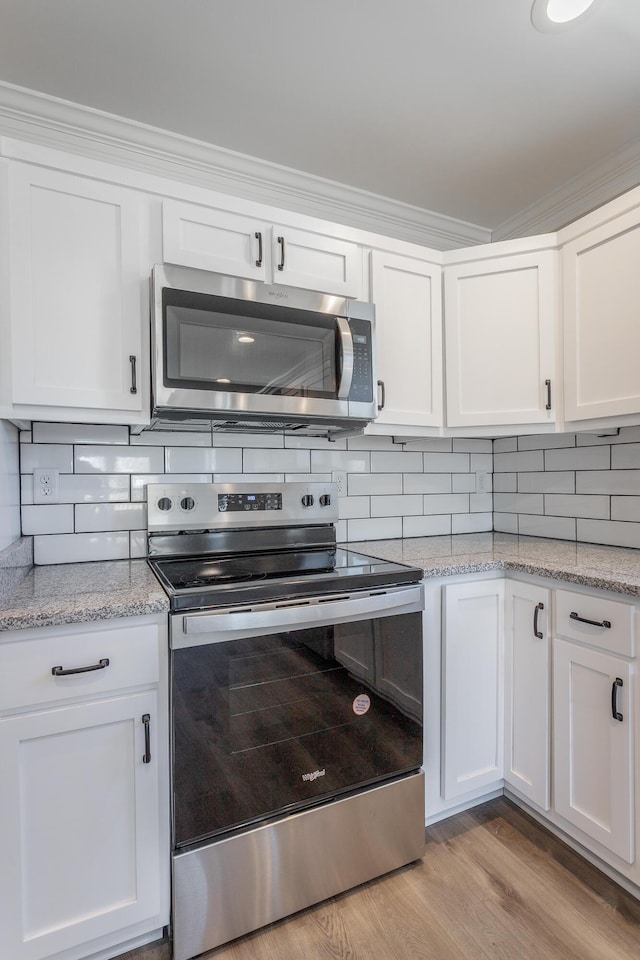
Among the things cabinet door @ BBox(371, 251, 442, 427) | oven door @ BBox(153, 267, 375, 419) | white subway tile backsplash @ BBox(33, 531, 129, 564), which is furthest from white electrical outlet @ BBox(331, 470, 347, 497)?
white subway tile backsplash @ BBox(33, 531, 129, 564)

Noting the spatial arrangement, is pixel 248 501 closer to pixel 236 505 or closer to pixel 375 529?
pixel 236 505

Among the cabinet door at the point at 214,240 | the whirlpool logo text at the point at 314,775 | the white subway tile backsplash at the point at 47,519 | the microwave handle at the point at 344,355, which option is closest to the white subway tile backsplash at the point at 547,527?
the microwave handle at the point at 344,355

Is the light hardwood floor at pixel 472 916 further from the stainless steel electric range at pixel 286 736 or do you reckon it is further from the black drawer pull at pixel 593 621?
the black drawer pull at pixel 593 621

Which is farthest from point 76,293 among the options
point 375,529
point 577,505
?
point 577,505

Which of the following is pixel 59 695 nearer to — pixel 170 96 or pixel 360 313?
pixel 360 313

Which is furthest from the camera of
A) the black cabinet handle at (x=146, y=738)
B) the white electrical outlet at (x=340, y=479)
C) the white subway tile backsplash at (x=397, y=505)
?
the white subway tile backsplash at (x=397, y=505)

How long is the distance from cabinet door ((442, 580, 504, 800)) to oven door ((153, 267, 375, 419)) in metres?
0.76

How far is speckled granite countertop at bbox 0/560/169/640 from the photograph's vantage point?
1116 millimetres

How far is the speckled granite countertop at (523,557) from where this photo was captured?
1.48m

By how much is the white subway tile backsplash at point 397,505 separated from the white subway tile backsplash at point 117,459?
37.9 inches

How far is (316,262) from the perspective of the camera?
1789mm

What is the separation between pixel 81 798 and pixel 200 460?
112 centimetres

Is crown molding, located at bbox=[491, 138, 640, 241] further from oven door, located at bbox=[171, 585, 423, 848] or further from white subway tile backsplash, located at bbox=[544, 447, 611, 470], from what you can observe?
oven door, located at bbox=[171, 585, 423, 848]

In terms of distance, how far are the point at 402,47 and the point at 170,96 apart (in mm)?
783
